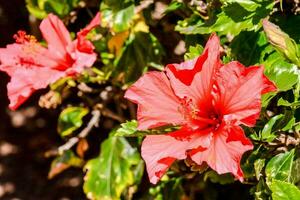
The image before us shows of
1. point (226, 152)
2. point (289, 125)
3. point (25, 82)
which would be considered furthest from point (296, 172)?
point (25, 82)

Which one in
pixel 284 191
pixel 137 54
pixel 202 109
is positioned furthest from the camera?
pixel 137 54

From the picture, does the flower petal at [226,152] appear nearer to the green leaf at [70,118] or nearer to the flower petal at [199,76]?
the flower petal at [199,76]

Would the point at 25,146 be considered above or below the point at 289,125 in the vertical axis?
below

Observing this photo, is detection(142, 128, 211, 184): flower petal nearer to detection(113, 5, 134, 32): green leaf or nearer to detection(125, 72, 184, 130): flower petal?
detection(125, 72, 184, 130): flower petal

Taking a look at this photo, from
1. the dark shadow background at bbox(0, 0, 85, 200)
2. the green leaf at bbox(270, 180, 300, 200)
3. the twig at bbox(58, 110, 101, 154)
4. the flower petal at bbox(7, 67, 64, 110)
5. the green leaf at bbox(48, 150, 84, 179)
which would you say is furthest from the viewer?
the dark shadow background at bbox(0, 0, 85, 200)

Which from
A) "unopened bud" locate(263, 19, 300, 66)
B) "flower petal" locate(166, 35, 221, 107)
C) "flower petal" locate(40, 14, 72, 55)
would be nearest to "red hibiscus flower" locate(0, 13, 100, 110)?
"flower petal" locate(40, 14, 72, 55)

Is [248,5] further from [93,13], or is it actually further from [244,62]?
[93,13]

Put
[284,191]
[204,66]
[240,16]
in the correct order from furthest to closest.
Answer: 1. [240,16]
2. [204,66]
3. [284,191]

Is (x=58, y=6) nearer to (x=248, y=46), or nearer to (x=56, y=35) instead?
(x=56, y=35)
